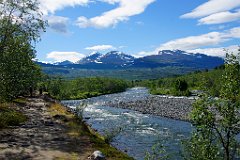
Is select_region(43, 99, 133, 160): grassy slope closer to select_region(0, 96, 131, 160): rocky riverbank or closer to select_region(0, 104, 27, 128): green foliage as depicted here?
select_region(0, 96, 131, 160): rocky riverbank

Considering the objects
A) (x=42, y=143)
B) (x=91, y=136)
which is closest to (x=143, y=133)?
(x=91, y=136)

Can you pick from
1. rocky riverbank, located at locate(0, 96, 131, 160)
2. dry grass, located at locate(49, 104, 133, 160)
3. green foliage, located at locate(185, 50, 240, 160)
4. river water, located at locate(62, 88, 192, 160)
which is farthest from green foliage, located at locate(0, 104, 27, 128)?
green foliage, located at locate(185, 50, 240, 160)

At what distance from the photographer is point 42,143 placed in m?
34.2

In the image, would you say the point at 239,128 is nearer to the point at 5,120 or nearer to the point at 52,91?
the point at 5,120

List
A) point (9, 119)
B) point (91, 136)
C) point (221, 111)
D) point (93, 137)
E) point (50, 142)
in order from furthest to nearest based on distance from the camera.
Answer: point (9, 119) < point (91, 136) < point (93, 137) < point (50, 142) < point (221, 111)

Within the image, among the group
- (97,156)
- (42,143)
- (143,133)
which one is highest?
(42,143)

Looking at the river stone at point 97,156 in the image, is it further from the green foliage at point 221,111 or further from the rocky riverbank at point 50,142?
the green foliage at point 221,111

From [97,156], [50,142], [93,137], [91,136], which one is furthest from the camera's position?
[91,136]

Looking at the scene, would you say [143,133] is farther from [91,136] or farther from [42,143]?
[42,143]

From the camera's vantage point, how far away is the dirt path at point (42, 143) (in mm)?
29528

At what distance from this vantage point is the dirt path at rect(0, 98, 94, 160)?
29.5 m

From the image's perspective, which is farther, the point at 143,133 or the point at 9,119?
the point at 143,133

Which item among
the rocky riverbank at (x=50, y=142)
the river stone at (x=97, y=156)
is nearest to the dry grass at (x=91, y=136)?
the rocky riverbank at (x=50, y=142)

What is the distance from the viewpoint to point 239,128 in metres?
21.1
